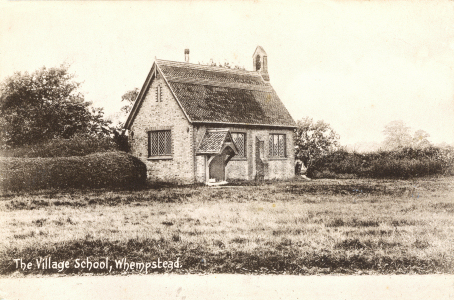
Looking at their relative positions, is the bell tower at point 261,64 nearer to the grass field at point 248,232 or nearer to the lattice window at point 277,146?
the lattice window at point 277,146

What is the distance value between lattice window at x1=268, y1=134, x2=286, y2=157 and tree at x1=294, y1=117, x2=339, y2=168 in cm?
92

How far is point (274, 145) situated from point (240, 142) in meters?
2.90

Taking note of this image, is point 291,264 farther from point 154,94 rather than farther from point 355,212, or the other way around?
point 154,94

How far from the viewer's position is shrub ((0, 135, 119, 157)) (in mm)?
14578

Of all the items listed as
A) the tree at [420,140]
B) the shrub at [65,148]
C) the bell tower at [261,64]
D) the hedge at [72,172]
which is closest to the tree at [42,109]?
the shrub at [65,148]

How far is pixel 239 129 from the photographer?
23844 millimetres

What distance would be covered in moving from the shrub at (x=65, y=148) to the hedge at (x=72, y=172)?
0.29m

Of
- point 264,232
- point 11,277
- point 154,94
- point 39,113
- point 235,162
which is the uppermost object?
point 154,94

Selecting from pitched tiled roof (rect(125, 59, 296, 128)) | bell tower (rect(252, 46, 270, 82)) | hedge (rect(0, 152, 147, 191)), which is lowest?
hedge (rect(0, 152, 147, 191))

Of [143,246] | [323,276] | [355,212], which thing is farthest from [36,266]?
[355,212]

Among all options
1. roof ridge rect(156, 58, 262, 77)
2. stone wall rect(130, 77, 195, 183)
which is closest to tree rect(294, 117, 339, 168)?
roof ridge rect(156, 58, 262, 77)

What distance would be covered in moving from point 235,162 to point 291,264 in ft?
53.5

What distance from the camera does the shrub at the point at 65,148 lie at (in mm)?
14578

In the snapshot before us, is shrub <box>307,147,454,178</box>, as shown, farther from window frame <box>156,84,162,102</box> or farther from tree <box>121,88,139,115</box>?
tree <box>121,88,139,115</box>
